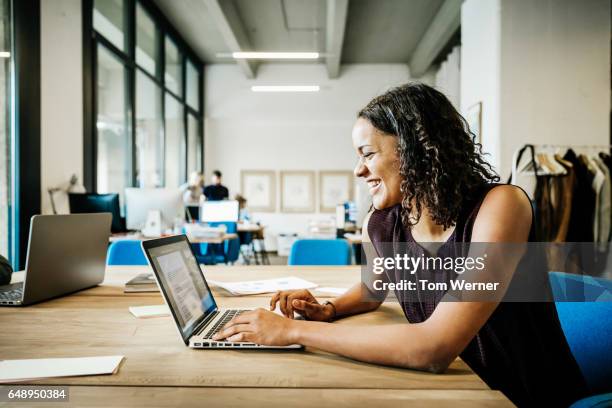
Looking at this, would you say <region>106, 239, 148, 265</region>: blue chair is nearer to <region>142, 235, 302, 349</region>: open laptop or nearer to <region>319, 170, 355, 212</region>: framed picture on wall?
<region>142, 235, 302, 349</region>: open laptop

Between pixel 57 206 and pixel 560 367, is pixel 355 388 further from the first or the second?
pixel 57 206

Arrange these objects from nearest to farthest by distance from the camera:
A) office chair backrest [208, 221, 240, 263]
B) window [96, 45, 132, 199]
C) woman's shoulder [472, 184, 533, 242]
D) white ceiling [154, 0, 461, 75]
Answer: woman's shoulder [472, 184, 533, 242] < window [96, 45, 132, 199] < office chair backrest [208, 221, 240, 263] < white ceiling [154, 0, 461, 75]

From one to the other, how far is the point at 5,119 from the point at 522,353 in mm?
3849

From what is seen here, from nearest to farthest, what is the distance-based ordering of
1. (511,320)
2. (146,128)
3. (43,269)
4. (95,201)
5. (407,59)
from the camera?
A: (511,320) → (43,269) → (95,201) → (146,128) → (407,59)

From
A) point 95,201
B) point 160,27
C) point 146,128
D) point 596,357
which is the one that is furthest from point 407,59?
point 596,357

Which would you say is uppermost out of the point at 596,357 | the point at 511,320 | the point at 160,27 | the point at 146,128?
the point at 160,27

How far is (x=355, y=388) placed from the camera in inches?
29.5

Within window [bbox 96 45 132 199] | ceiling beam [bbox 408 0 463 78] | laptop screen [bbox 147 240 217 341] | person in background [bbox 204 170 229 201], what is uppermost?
ceiling beam [bbox 408 0 463 78]

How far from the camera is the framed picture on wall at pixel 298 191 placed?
8.90 metres

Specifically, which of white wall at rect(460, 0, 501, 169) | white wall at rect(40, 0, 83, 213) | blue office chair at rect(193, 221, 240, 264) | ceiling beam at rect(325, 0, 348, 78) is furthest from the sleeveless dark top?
ceiling beam at rect(325, 0, 348, 78)

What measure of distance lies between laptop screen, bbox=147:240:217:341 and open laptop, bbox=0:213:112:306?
0.45 meters

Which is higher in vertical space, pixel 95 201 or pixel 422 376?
pixel 95 201

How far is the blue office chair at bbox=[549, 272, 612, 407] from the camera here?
1.10 metres

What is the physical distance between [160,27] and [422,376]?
23.3 feet
